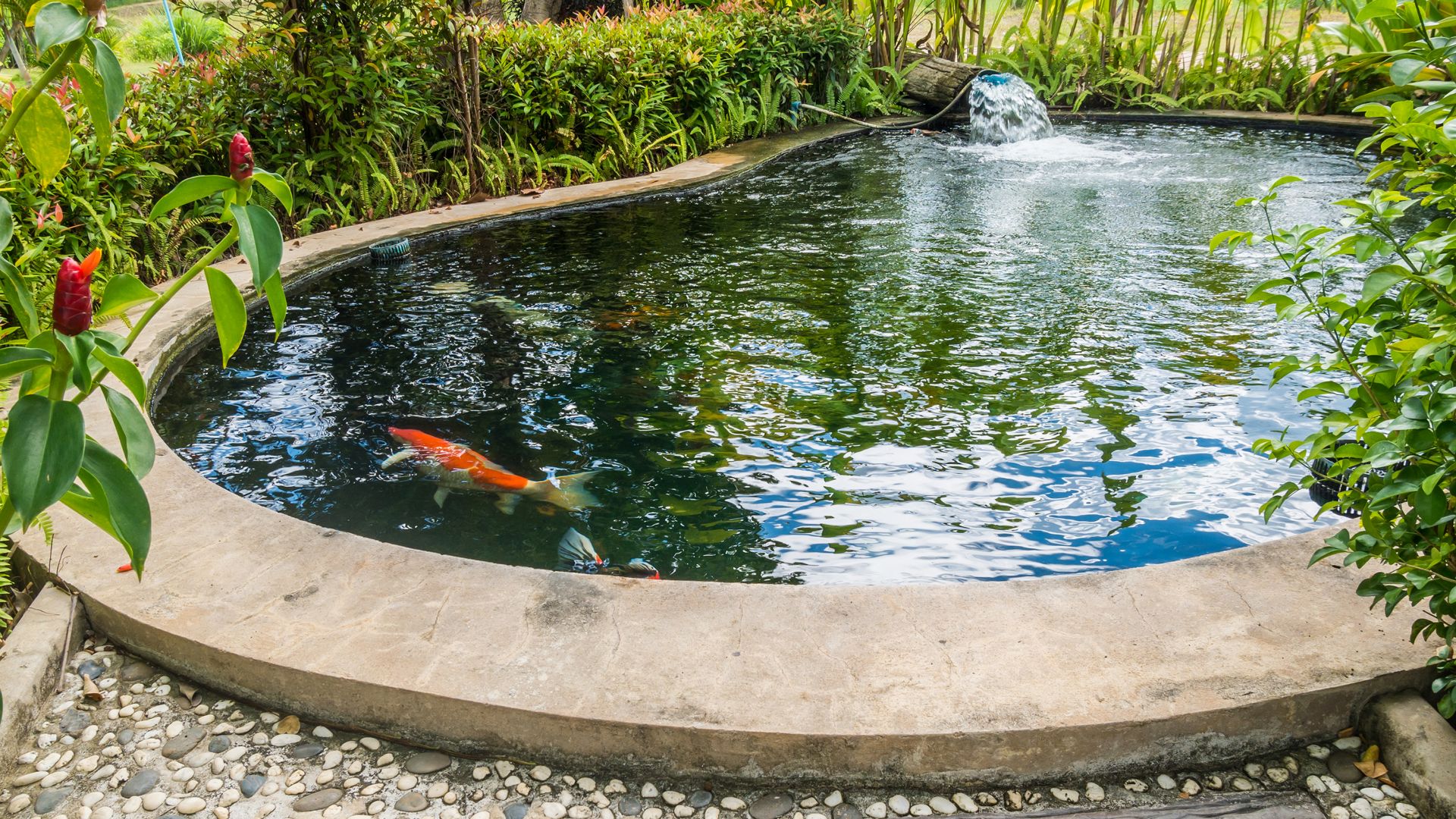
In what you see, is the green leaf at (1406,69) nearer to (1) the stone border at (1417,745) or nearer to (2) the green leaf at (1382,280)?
(2) the green leaf at (1382,280)

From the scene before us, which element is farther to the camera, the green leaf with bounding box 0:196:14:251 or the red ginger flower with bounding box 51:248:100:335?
the green leaf with bounding box 0:196:14:251

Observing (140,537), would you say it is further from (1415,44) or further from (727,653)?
(1415,44)

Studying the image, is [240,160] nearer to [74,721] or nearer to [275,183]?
[275,183]

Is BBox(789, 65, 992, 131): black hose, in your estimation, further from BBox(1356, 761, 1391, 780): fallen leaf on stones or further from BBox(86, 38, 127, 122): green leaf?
BBox(86, 38, 127, 122): green leaf

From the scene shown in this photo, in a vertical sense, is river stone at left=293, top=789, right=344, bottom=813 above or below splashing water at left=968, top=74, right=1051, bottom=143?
below

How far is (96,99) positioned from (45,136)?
0.11m

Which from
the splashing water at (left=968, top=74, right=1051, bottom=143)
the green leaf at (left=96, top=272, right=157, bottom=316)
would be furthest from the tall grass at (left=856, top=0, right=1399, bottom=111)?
the green leaf at (left=96, top=272, right=157, bottom=316)

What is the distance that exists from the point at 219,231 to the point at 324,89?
1.34 m

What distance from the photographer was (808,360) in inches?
188

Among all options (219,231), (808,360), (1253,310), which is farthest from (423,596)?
(219,231)

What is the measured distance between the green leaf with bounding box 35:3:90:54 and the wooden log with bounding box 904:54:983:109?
42.7ft

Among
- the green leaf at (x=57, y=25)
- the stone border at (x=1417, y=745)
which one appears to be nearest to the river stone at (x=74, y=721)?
the green leaf at (x=57, y=25)

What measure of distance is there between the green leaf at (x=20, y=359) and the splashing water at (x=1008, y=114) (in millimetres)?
11780

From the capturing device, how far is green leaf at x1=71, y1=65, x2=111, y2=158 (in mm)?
1527
